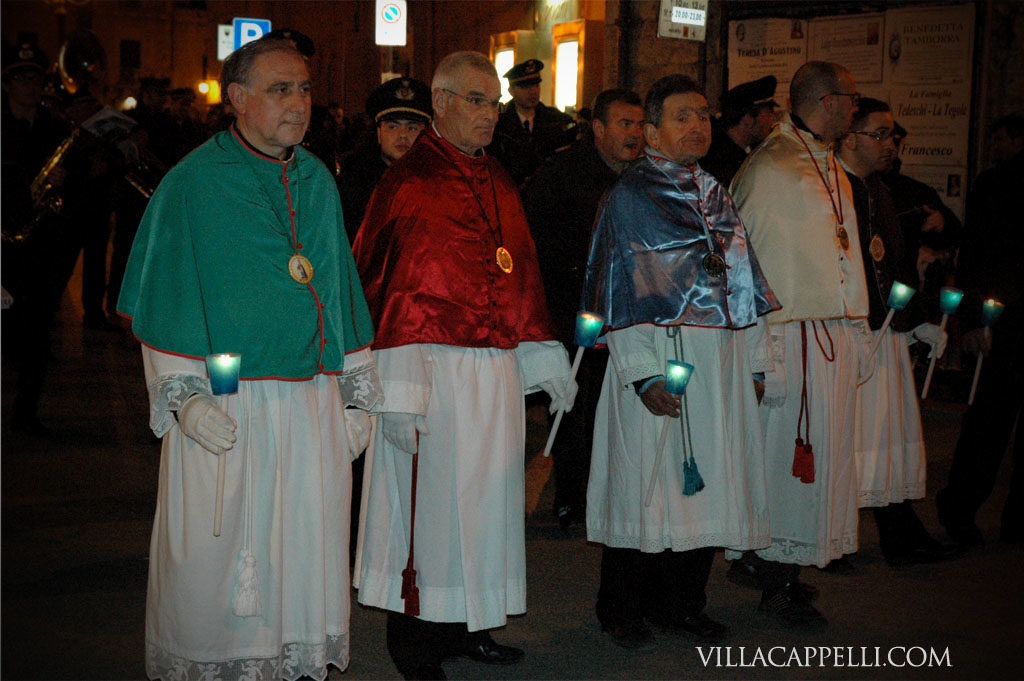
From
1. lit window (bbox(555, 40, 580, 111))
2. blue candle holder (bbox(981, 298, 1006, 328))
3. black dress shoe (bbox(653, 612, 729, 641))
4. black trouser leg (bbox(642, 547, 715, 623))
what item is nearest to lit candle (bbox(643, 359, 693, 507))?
black trouser leg (bbox(642, 547, 715, 623))

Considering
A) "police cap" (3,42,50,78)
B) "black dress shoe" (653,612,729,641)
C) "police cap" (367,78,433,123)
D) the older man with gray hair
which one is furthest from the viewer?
"police cap" (3,42,50,78)

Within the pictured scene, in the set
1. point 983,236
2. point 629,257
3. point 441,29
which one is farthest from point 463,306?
point 441,29

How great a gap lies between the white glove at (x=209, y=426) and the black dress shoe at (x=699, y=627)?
8.01ft

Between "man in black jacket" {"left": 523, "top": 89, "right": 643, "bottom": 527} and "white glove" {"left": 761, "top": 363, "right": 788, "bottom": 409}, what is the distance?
49.3 inches

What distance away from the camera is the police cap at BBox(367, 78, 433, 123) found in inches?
221

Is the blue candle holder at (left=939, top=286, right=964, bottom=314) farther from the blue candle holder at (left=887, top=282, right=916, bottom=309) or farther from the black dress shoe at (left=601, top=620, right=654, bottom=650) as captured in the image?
the black dress shoe at (left=601, top=620, right=654, bottom=650)

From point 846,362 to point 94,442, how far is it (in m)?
5.46

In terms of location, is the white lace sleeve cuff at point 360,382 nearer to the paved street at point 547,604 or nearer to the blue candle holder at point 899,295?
the paved street at point 547,604

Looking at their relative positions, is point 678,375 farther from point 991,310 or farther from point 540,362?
point 991,310

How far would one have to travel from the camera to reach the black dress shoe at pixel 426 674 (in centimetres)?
443

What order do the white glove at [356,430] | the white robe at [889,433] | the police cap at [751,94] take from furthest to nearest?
the police cap at [751,94] < the white robe at [889,433] < the white glove at [356,430]

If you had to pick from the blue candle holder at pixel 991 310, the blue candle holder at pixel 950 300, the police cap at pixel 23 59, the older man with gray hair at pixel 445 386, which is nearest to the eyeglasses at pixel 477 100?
the older man with gray hair at pixel 445 386

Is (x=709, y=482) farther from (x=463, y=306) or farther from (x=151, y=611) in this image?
(x=151, y=611)

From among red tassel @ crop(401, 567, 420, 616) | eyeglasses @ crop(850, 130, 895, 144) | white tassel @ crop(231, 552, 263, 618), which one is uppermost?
eyeglasses @ crop(850, 130, 895, 144)
